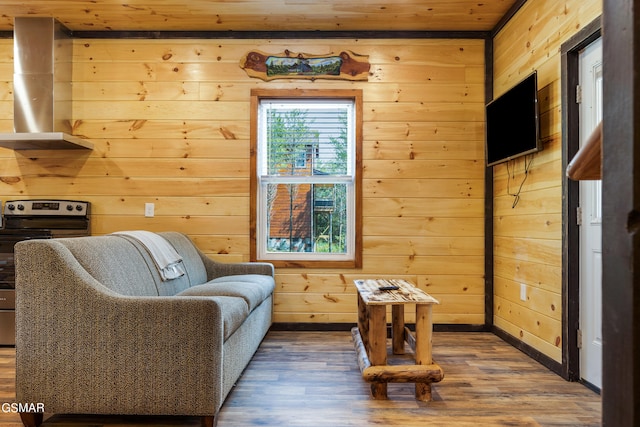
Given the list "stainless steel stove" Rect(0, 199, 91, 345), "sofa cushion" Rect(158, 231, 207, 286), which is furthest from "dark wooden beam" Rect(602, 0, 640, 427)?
"stainless steel stove" Rect(0, 199, 91, 345)

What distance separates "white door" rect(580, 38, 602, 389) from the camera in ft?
8.29

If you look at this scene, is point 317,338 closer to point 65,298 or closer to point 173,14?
point 65,298

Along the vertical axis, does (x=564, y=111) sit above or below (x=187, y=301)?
above

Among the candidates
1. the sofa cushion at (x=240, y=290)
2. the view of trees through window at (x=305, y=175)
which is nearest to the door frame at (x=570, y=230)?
the view of trees through window at (x=305, y=175)

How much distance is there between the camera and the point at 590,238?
8.50 ft

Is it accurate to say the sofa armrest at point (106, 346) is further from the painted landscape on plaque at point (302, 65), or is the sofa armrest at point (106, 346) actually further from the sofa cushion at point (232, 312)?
the painted landscape on plaque at point (302, 65)

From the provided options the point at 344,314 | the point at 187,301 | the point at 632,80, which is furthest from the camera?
the point at 344,314

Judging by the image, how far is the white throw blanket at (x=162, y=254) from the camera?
2764 mm

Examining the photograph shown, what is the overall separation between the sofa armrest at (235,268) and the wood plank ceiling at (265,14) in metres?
2.15

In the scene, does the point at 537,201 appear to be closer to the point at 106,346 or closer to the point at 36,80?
the point at 106,346

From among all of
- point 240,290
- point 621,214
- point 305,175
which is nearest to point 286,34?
point 305,175

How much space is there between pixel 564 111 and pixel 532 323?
1.55 metres

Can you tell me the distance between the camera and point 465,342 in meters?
3.53

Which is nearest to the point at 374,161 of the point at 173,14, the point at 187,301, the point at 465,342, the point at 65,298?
the point at 465,342
